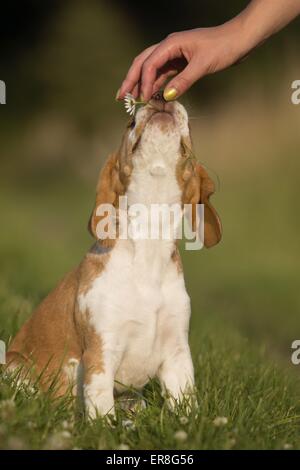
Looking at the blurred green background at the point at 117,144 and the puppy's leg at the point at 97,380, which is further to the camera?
the blurred green background at the point at 117,144

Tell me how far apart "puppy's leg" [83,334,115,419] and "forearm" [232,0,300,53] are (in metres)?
1.82

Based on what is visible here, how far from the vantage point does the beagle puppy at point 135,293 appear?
3.94 metres

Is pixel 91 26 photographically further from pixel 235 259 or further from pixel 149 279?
pixel 149 279

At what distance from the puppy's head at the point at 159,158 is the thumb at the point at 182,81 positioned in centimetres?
5

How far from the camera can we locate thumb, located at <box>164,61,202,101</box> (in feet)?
13.2

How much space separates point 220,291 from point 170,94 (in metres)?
5.78
